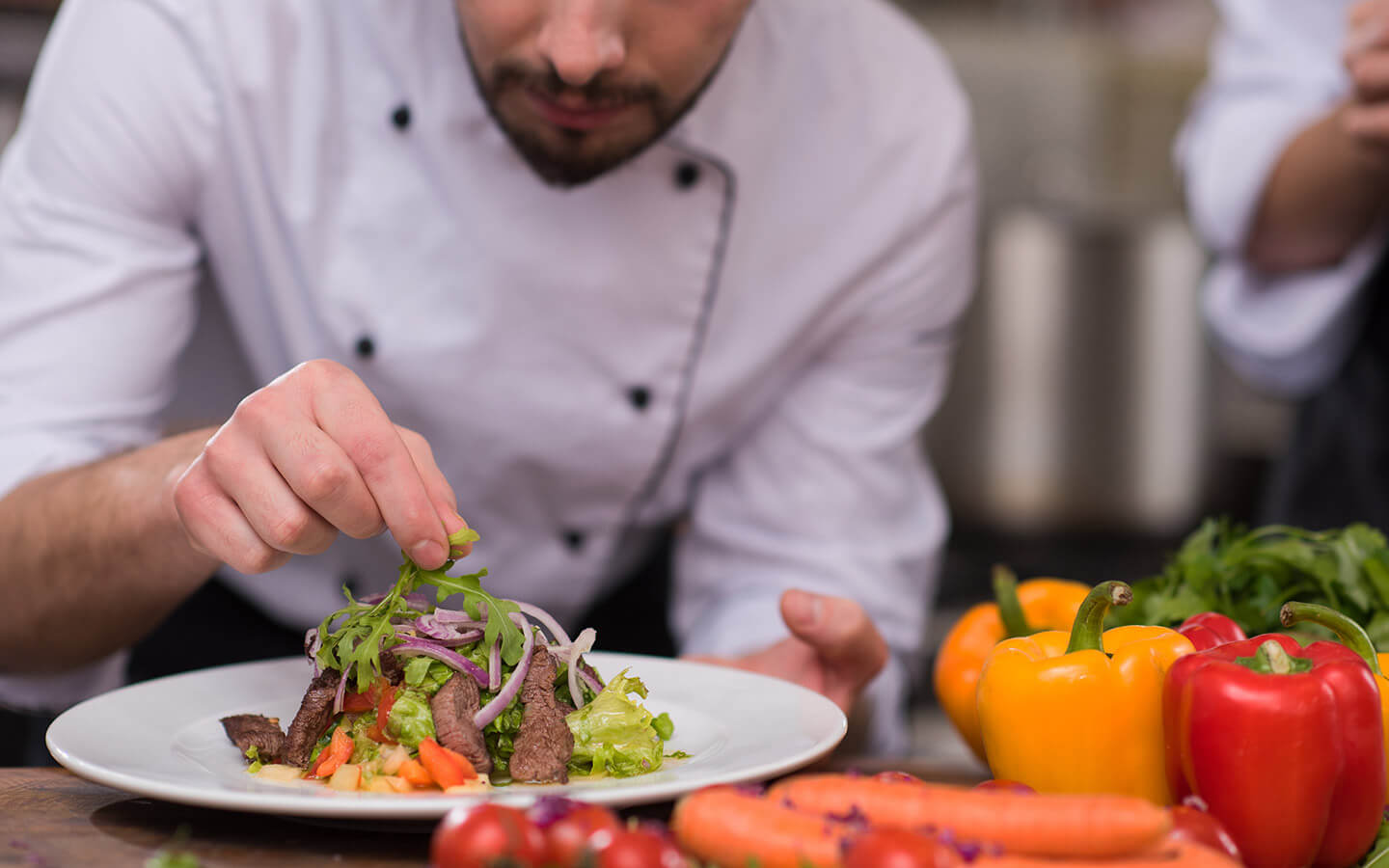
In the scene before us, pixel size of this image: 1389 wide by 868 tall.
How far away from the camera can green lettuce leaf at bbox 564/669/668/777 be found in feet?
3.31

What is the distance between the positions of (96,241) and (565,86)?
64cm

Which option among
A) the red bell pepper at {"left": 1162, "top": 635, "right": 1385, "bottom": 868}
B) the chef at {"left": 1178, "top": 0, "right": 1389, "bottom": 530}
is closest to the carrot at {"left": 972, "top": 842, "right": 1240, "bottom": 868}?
the red bell pepper at {"left": 1162, "top": 635, "right": 1385, "bottom": 868}

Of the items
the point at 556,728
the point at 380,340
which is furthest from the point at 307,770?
the point at 380,340

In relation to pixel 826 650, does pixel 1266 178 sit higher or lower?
higher

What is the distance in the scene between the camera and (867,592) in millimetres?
1796

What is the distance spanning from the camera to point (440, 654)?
1.04 metres

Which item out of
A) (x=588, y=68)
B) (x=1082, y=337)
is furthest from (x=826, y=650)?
(x=1082, y=337)

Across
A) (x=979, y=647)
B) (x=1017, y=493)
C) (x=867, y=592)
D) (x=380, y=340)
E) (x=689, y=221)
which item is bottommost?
(x=1017, y=493)

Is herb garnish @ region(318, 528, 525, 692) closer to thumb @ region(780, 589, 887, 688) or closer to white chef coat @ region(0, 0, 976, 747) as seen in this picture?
thumb @ region(780, 589, 887, 688)

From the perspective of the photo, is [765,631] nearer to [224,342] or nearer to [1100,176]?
[224,342]

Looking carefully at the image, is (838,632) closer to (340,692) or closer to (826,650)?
(826,650)

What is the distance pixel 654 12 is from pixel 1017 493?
4.51 m

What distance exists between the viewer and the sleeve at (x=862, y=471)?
1.82 metres

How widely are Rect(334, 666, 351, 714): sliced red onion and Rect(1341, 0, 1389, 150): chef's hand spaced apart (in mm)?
1315
